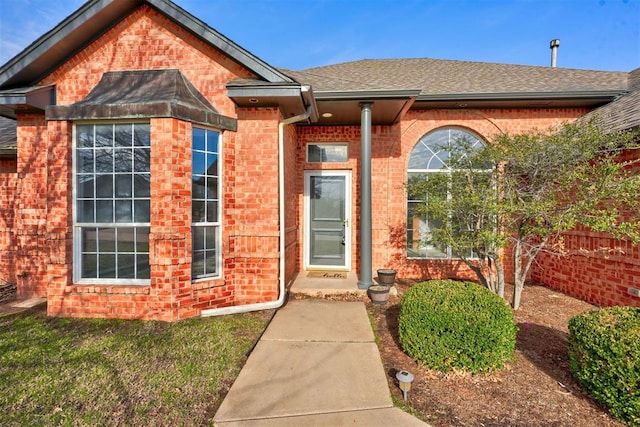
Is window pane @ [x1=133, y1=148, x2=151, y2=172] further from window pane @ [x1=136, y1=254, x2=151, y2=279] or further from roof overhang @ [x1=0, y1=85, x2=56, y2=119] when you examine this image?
roof overhang @ [x1=0, y1=85, x2=56, y2=119]

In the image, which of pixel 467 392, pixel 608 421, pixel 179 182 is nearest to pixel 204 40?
pixel 179 182

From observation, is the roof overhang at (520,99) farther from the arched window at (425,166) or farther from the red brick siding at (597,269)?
the red brick siding at (597,269)

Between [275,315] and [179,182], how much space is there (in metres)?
2.56

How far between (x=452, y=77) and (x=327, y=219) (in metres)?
4.97

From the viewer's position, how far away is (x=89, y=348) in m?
3.56

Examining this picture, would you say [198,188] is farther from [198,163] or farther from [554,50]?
[554,50]

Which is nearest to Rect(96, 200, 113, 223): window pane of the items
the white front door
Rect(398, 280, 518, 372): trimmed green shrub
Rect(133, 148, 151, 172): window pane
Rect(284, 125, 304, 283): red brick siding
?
Rect(133, 148, 151, 172): window pane

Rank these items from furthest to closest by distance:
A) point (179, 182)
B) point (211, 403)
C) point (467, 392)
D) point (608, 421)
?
point (179, 182)
point (467, 392)
point (211, 403)
point (608, 421)

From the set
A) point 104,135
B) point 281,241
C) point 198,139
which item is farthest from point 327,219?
point 104,135

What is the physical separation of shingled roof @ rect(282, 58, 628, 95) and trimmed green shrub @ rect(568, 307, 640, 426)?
4322mm

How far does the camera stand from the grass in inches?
96.2

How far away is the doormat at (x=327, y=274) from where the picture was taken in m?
6.31

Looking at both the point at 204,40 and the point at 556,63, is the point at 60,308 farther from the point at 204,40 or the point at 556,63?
the point at 556,63

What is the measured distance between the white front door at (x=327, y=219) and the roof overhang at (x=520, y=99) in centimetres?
257
